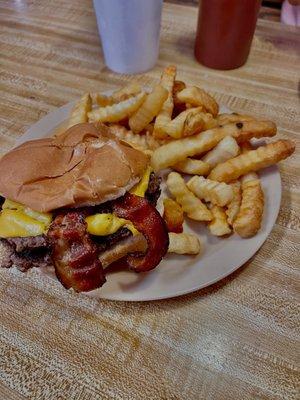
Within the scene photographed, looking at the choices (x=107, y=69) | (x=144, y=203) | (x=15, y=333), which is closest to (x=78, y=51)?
(x=107, y=69)

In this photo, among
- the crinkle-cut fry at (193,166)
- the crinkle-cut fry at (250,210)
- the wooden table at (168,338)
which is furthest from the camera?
the crinkle-cut fry at (193,166)

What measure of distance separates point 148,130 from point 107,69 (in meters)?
0.85

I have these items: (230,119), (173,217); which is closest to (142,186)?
(173,217)

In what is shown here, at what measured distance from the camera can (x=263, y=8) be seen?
267 centimetres

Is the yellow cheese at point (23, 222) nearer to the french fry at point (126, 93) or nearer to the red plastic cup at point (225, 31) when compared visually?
the french fry at point (126, 93)

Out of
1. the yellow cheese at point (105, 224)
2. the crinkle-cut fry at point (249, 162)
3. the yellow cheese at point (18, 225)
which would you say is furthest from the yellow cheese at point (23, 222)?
the crinkle-cut fry at point (249, 162)

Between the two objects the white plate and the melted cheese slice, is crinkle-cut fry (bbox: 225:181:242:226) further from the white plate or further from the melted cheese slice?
the melted cheese slice

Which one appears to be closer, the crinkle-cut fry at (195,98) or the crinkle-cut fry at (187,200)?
the crinkle-cut fry at (187,200)

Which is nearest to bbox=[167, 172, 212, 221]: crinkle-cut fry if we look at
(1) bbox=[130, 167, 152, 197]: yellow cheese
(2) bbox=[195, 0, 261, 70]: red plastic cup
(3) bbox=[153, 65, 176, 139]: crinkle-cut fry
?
(1) bbox=[130, 167, 152, 197]: yellow cheese

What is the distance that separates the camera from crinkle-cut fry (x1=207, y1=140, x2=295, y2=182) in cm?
127

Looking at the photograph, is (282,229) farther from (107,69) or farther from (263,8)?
(263,8)

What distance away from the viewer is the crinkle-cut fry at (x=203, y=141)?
4.24 feet

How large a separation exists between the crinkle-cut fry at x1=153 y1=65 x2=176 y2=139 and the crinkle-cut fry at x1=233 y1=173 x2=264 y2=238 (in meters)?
0.36

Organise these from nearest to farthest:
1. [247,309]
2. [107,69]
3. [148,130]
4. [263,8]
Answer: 1. [247,309]
2. [148,130]
3. [107,69]
4. [263,8]
